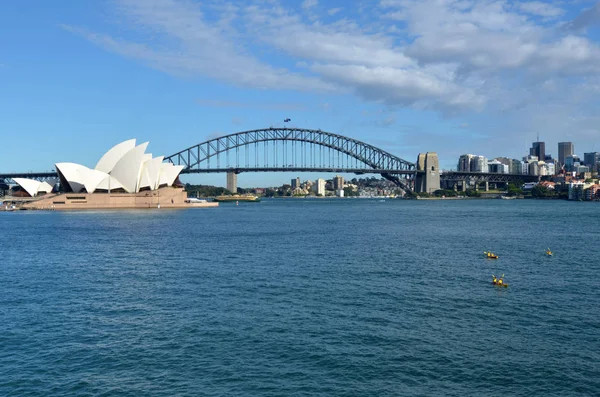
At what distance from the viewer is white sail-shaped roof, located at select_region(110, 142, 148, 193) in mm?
75250

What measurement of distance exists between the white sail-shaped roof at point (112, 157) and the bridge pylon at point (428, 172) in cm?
7585

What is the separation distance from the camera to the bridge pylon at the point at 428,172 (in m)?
135

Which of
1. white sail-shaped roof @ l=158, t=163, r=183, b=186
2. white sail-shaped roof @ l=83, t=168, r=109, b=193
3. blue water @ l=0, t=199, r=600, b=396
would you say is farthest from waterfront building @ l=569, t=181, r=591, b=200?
blue water @ l=0, t=199, r=600, b=396

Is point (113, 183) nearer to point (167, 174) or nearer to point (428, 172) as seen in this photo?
point (167, 174)

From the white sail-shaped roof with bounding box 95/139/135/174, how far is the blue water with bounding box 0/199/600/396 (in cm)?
5497

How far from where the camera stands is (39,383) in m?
10.4

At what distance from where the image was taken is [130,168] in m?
77.0

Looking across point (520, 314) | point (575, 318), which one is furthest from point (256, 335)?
point (575, 318)

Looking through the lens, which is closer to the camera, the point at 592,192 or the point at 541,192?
the point at 592,192

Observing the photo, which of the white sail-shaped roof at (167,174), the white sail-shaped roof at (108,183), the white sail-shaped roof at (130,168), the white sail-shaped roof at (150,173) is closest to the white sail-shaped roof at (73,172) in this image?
the white sail-shaped roof at (108,183)

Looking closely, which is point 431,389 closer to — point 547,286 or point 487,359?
point 487,359

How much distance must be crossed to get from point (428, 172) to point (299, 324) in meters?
125

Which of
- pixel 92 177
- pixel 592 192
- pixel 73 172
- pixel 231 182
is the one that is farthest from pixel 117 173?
pixel 231 182

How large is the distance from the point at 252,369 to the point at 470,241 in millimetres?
24715
